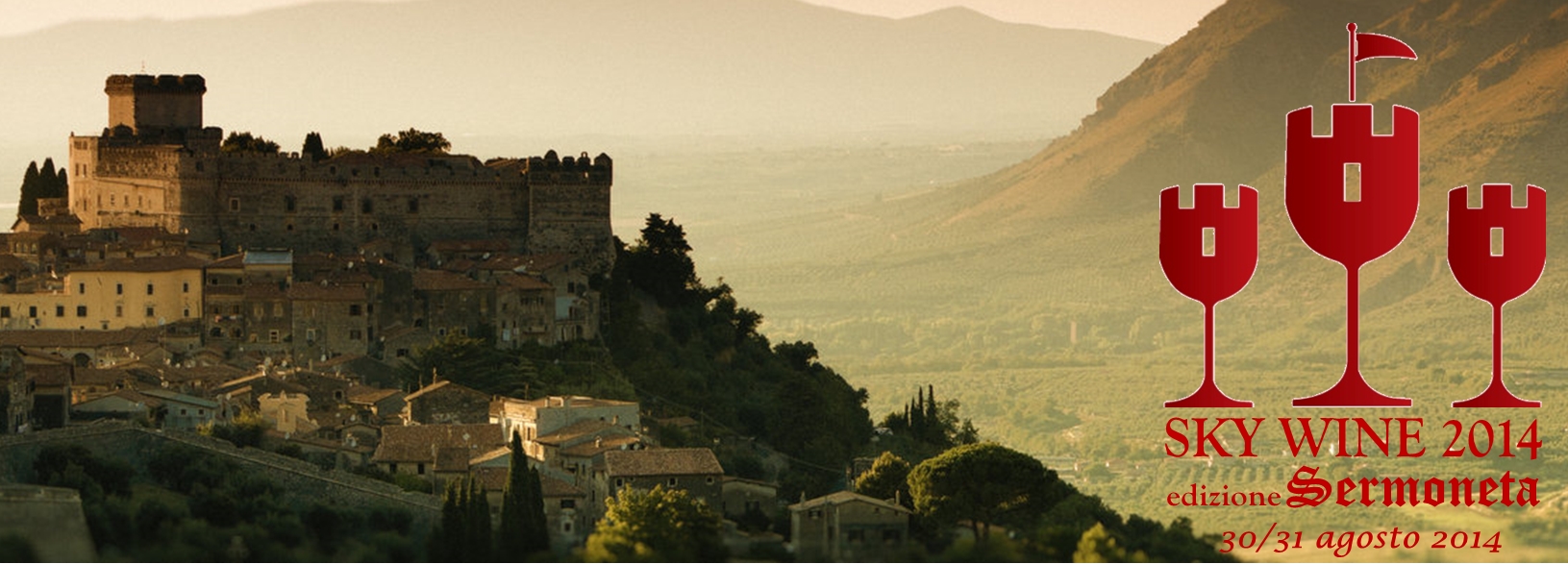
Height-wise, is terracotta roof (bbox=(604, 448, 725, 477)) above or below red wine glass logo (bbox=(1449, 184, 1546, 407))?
below

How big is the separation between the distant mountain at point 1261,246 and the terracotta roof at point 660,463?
3438 inches

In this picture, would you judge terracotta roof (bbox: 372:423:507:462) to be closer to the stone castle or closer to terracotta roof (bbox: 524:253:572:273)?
terracotta roof (bbox: 524:253:572:273)

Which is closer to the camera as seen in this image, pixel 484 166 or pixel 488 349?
pixel 488 349

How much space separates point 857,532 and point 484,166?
61.4 ft

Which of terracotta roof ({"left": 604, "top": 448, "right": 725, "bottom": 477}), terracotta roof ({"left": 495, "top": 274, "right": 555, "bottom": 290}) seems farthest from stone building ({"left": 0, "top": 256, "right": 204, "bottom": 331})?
terracotta roof ({"left": 604, "top": 448, "right": 725, "bottom": 477})

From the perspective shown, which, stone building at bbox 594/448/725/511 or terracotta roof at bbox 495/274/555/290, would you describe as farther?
terracotta roof at bbox 495/274/555/290

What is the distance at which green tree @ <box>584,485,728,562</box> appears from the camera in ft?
148

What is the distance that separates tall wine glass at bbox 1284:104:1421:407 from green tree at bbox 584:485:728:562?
8.79 m

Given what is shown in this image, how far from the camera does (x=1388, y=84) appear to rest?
651ft

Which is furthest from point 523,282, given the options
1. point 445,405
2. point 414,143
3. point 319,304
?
point 414,143

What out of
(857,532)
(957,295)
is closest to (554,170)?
(857,532)

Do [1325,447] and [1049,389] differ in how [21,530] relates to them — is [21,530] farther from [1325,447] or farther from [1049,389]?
[1049,389]

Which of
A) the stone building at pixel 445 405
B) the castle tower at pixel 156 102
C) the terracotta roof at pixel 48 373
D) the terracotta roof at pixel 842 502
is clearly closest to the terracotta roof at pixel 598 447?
the stone building at pixel 445 405

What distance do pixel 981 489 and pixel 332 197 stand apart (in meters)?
18.1
